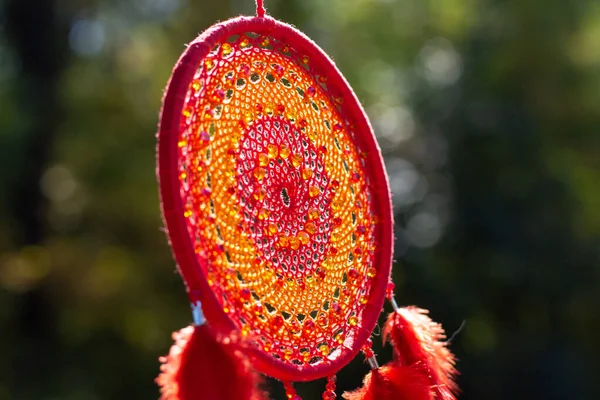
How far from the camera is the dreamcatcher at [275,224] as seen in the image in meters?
0.71

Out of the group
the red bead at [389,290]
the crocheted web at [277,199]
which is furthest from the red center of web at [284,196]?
the red bead at [389,290]

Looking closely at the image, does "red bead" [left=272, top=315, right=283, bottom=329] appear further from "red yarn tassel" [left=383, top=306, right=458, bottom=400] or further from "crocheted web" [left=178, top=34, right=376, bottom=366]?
"red yarn tassel" [left=383, top=306, right=458, bottom=400]

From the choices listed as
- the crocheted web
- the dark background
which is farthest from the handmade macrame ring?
the dark background

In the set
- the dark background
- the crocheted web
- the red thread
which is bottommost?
the dark background

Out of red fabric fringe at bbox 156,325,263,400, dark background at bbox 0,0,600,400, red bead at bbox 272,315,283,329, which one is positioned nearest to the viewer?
red fabric fringe at bbox 156,325,263,400

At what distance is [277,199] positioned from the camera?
0.87m

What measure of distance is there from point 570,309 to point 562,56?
1.18 metres

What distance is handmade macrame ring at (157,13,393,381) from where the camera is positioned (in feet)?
2.44

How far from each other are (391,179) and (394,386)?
2.79m

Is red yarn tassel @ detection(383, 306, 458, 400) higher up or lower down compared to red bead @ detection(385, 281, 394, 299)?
lower down

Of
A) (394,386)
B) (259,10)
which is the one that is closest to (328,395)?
(394,386)

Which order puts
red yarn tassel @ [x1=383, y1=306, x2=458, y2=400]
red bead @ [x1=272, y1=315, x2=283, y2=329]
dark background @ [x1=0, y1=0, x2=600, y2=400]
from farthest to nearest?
dark background @ [x1=0, y1=0, x2=600, y2=400], red yarn tassel @ [x1=383, y1=306, x2=458, y2=400], red bead @ [x1=272, y1=315, x2=283, y2=329]

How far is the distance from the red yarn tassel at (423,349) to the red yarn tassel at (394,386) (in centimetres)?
2

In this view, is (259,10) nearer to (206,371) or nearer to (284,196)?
(284,196)
